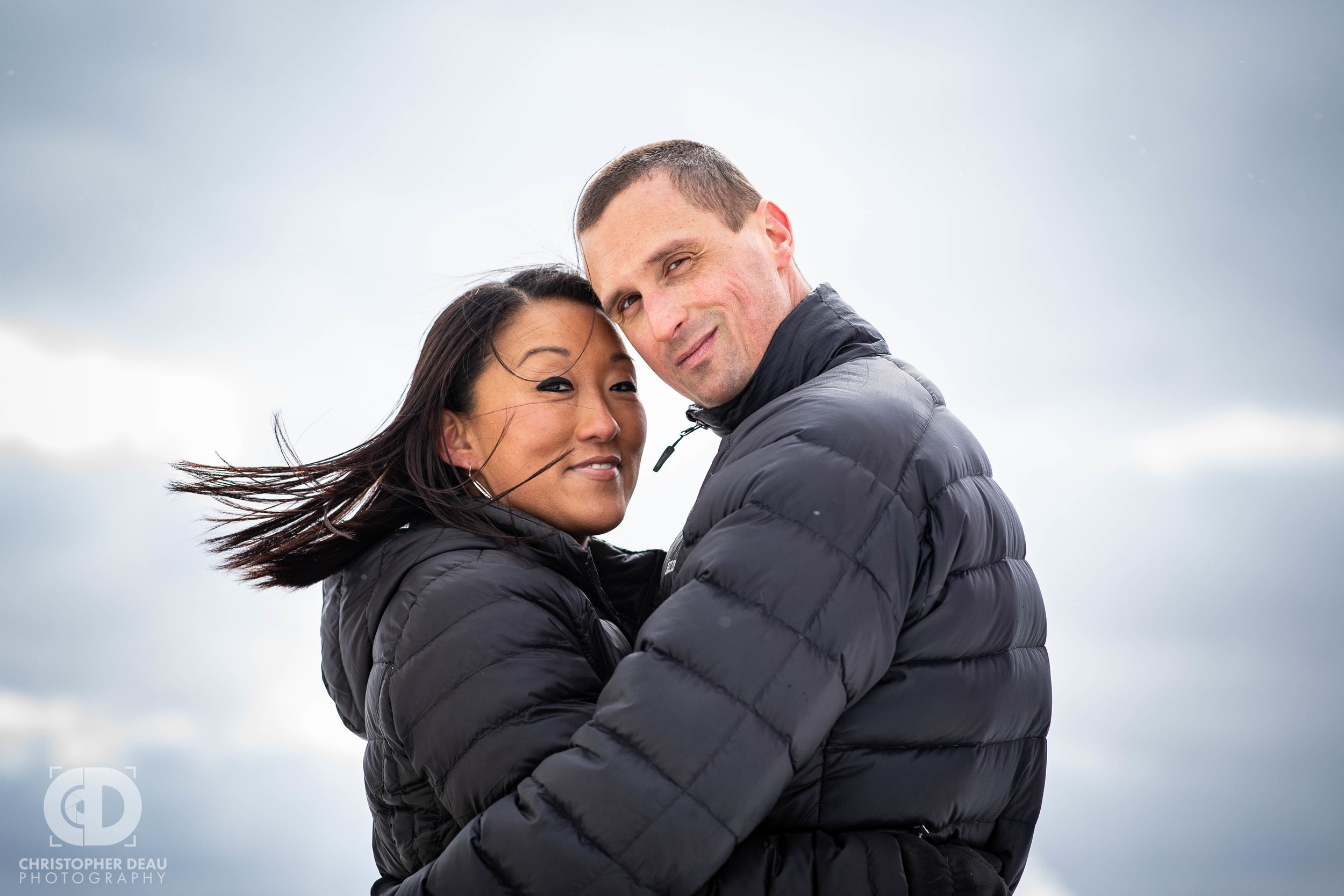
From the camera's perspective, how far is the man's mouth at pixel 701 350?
207 cm

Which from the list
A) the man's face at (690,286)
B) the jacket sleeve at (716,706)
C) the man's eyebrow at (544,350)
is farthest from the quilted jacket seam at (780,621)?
the man's eyebrow at (544,350)

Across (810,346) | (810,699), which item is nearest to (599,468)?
(810,346)

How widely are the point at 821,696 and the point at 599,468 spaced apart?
102cm

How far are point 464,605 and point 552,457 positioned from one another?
0.62 meters

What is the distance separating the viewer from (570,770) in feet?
4.45

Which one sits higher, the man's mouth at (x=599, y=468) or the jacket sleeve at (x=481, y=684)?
the man's mouth at (x=599, y=468)

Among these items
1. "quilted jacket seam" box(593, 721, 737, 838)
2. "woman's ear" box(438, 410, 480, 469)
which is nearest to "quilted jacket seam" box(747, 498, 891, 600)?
"quilted jacket seam" box(593, 721, 737, 838)

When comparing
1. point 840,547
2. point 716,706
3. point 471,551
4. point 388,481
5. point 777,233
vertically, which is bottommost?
point 716,706

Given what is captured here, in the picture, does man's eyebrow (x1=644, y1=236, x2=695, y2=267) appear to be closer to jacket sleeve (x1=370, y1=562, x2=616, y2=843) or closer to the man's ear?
the man's ear

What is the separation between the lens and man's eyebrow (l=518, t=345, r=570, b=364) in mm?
2230

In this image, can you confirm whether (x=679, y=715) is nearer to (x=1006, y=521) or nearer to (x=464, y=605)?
(x=464, y=605)

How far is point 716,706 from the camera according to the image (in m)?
1.33

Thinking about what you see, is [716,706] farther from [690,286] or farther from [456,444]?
[456,444]

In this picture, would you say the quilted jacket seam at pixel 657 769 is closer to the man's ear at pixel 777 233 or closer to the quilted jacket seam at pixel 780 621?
the quilted jacket seam at pixel 780 621
